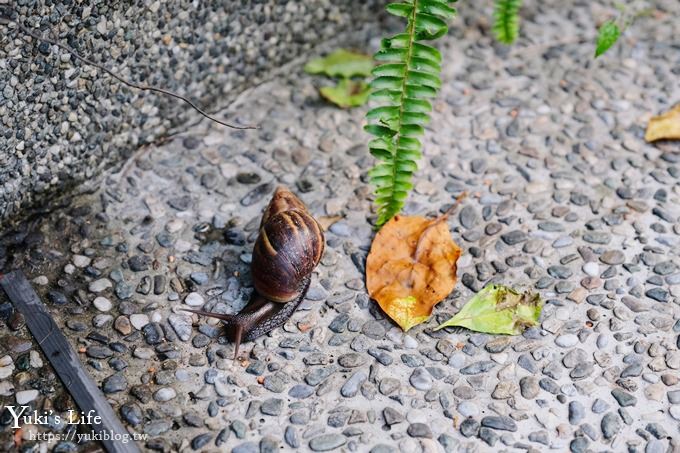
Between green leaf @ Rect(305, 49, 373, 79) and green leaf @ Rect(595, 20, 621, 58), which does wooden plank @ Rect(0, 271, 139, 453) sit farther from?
green leaf @ Rect(595, 20, 621, 58)

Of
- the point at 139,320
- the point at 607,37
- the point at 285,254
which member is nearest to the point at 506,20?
the point at 607,37

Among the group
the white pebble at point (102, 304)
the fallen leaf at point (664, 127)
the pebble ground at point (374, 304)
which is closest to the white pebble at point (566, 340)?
the pebble ground at point (374, 304)

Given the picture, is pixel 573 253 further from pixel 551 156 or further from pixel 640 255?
pixel 551 156

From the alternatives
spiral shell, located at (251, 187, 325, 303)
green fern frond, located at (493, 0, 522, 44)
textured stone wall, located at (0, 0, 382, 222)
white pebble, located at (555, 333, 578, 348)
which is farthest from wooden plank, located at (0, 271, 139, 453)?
green fern frond, located at (493, 0, 522, 44)

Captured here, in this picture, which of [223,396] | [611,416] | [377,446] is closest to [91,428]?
[223,396]

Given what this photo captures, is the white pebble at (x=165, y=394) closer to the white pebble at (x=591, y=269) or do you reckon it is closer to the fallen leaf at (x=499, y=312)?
the fallen leaf at (x=499, y=312)

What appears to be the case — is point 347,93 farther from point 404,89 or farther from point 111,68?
point 111,68
